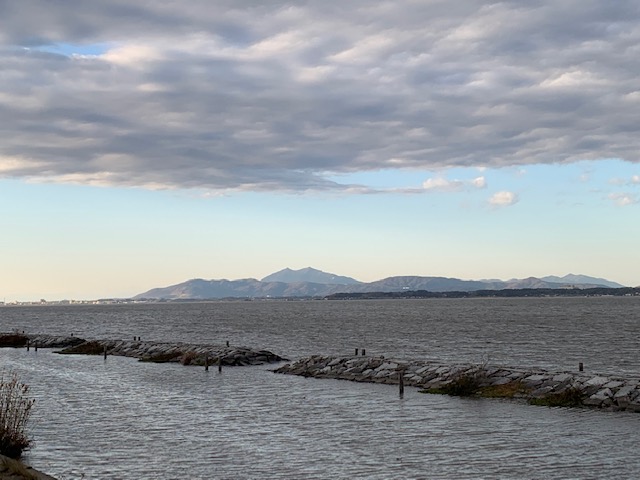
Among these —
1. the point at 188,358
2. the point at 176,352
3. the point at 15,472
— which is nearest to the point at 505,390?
the point at 15,472

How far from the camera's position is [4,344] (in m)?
88.6

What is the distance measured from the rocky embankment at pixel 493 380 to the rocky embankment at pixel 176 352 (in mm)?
8317

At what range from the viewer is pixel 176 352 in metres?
63.9

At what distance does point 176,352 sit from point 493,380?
109ft

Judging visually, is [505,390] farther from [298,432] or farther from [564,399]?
[298,432]

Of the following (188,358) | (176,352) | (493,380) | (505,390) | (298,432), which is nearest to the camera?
(298,432)

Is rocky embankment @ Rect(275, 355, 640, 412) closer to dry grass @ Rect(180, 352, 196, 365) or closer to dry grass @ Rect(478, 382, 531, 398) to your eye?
dry grass @ Rect(478, 382, 531, 398)

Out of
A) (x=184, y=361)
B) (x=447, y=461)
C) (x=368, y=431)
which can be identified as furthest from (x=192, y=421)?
(x=184, y=361)

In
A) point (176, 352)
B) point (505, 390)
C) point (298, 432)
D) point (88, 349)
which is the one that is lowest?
point (88, 349)

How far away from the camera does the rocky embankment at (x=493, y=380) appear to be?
32469 mm

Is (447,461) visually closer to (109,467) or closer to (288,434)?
(288,434)

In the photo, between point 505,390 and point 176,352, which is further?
point 176,352

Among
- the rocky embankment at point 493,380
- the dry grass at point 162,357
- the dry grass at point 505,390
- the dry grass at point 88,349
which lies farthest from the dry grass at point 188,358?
the dry grass at point 505,390

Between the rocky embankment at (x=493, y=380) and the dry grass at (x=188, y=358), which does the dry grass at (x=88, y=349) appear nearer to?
the dry grass at (x=188, y=358)
